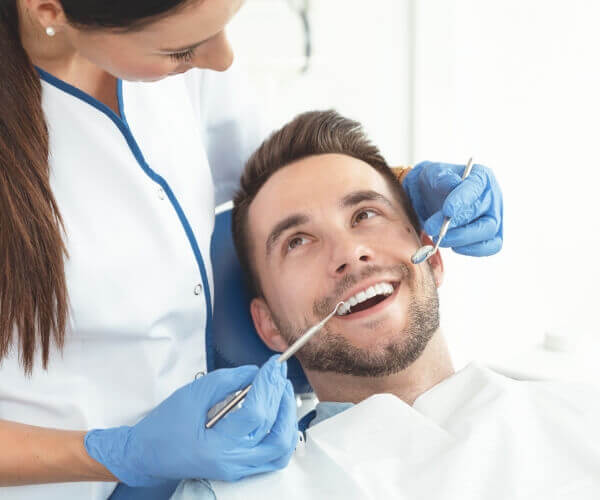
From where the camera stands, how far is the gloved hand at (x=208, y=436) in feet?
3.74

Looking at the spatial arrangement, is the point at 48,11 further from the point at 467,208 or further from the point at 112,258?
the point at 467,208

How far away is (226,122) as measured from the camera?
1.77 metres

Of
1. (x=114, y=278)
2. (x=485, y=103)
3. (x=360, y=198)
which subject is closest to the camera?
(x=114, y=278)

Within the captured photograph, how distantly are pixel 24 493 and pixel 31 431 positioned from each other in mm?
204

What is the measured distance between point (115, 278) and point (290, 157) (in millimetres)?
614

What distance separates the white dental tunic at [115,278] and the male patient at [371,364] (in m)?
0.23

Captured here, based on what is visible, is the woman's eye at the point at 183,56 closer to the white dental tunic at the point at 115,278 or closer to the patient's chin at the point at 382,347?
the white dental tunic at the point at 115,278

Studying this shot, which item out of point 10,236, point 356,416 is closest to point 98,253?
point 10,236

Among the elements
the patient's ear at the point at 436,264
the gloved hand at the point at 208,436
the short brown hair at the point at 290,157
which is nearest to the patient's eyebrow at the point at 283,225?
the short brown hair at the point at 290,157

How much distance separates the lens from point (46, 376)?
1.27 meters

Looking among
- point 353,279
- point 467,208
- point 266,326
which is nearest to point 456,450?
point 353,279

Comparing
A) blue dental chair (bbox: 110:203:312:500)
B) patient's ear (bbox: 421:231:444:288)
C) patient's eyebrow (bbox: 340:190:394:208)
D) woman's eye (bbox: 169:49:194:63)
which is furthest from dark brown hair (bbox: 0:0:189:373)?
patient's ear (bbox: 421:231:444:288)

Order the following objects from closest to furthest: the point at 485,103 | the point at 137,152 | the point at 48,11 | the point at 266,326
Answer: the point at 48,11 < the point at 137,152 < the point at 266,326 < the point at 485,103

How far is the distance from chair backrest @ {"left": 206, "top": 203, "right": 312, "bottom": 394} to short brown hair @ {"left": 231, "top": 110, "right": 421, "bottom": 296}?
0.10 feet
